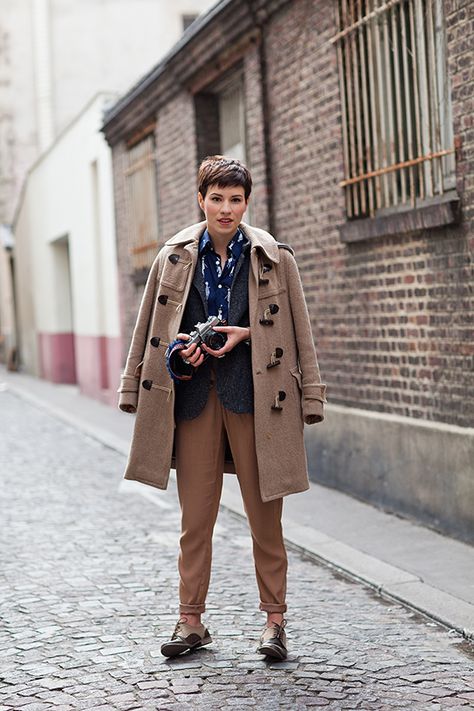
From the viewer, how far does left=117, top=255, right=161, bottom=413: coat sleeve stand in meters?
4.75

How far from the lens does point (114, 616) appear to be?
5.42 metres

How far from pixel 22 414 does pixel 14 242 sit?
1379 centimetres

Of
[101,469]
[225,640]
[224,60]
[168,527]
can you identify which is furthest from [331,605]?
[224,60]

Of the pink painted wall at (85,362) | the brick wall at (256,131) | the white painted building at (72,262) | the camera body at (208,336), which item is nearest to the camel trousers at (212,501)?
the camera body at (208,336)

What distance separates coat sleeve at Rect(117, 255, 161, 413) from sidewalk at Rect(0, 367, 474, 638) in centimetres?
171

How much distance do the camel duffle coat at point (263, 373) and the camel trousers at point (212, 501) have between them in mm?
89

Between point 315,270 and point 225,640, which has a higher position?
point 315,270

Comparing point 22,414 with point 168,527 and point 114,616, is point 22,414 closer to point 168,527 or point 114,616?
point 168,527

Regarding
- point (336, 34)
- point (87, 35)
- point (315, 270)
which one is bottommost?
point (315, 270)

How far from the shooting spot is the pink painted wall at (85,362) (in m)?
17.3

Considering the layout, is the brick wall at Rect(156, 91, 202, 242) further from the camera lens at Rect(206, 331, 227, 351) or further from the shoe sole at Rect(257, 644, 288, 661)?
the shoe sole at Rect(257, 644, 288, 661)

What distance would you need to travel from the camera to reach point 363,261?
27.2 ft

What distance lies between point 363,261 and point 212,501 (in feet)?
12.7

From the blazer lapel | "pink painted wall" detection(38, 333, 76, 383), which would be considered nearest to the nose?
the blazer lapel
